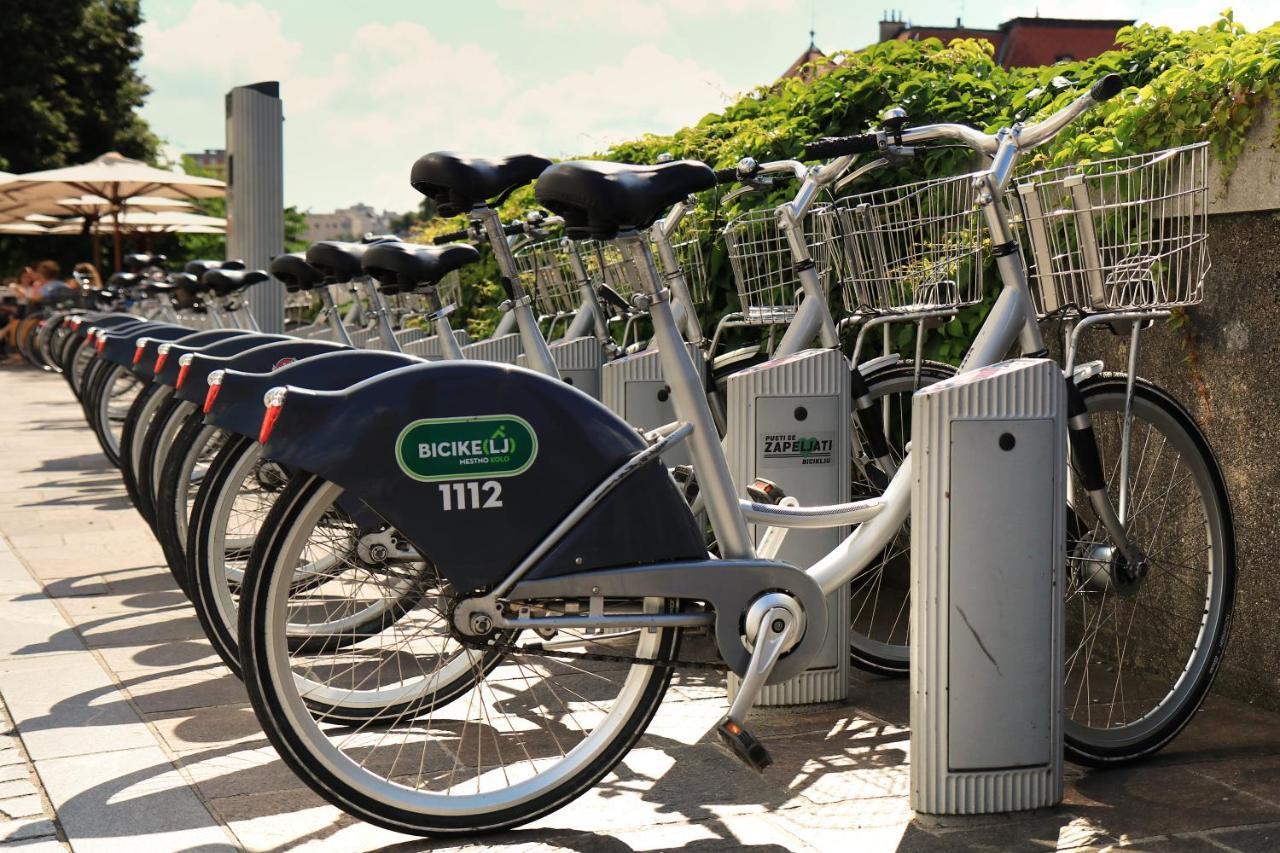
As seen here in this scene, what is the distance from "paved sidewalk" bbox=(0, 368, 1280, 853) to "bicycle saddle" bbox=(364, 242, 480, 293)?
1.32 meters

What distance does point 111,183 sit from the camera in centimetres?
1802

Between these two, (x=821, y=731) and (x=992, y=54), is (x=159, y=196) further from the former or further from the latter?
(x=821, y=731)

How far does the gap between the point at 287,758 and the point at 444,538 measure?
1.85 ft

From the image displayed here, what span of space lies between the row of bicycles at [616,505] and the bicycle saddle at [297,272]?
108cm

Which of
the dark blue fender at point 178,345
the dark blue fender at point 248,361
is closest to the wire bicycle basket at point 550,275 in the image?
the dark blue fender at point 178,345

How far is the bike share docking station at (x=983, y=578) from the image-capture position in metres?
3.14

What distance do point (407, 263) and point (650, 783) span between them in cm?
170

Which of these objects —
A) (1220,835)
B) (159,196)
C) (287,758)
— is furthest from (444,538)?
(159,196)

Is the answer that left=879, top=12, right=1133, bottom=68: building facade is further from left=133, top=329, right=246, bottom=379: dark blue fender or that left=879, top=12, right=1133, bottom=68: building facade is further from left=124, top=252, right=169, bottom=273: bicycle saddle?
left=133, top=329, right=246, bottom=379: dark blue fender

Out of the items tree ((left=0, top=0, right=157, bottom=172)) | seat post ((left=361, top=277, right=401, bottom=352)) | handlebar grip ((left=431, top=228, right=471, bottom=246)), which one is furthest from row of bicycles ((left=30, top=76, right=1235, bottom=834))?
tree ((left=0, top=0, right=157, bottom=172))

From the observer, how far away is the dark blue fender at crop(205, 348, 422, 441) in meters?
3.31

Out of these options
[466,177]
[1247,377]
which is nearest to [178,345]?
[466,177]

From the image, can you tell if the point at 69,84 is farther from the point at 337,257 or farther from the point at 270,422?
the point at 270,422

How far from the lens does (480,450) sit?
2.97 metres
